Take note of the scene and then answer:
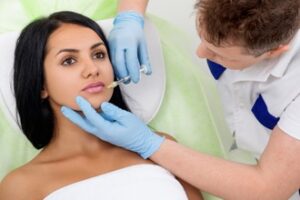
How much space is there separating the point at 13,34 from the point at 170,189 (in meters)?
0.70

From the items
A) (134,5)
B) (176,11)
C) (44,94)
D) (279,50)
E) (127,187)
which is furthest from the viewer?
(176,11)

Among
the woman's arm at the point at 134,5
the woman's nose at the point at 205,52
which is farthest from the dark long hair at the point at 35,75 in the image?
the woman's nose at the point at 205,52

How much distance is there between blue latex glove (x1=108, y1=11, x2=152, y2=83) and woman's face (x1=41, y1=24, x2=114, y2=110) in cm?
7

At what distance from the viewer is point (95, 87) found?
1.24 metres

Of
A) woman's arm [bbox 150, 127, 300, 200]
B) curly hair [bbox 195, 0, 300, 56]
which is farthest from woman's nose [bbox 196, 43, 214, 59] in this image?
woman's arm [bbox 150, 127, 300, 200]

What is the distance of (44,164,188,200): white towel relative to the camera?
1.17 meters

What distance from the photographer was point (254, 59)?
3.53ft

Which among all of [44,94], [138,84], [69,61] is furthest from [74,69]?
[138,84]

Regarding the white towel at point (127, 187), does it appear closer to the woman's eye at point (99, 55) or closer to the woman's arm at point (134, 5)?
the woman's eye at point (99, 55)

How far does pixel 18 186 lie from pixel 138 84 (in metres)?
0.51

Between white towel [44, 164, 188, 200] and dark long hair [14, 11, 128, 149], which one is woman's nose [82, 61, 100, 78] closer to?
dark long hair [14, 11, 128, 149]

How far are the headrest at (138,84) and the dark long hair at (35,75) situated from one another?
0.06m

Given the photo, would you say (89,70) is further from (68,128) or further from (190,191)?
(190,191)

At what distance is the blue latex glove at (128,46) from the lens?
135 cm
